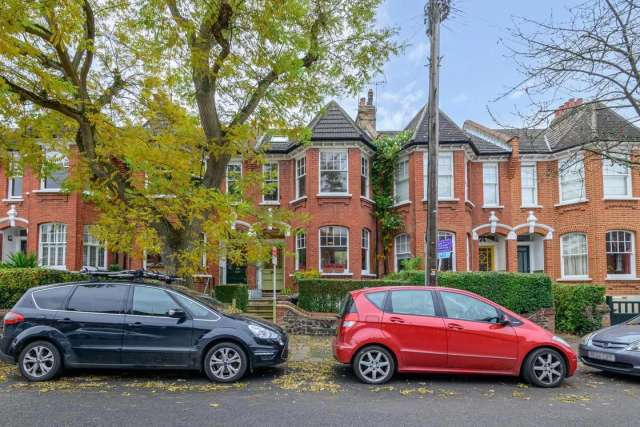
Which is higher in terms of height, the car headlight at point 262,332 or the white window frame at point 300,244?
the white window frame at point 300,244

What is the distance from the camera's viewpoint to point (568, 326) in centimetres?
1354

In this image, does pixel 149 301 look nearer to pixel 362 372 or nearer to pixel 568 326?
pixel 362 372

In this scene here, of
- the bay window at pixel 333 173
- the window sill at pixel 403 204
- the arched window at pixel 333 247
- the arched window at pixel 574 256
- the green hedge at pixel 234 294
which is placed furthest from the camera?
the arched window at pixel 574 256

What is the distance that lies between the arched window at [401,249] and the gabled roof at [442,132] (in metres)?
3.76

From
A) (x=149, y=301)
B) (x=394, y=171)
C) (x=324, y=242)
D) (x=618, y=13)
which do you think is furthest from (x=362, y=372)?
(x=394, y=171)

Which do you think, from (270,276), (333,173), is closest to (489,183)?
(333,173)

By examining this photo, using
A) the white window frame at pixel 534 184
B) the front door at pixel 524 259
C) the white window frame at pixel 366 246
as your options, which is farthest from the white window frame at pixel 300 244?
the front door at pixel 524 259

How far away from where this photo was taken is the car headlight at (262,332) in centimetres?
764

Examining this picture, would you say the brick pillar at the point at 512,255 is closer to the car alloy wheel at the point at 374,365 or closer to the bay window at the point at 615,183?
the bay window at the point at 615,183

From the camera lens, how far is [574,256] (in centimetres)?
1975

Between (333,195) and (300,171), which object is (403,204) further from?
(300,171)

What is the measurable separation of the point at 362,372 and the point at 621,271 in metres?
16.0

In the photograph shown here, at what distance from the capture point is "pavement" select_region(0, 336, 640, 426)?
5.65 metres

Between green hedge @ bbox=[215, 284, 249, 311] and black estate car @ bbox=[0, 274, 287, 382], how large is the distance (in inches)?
310
